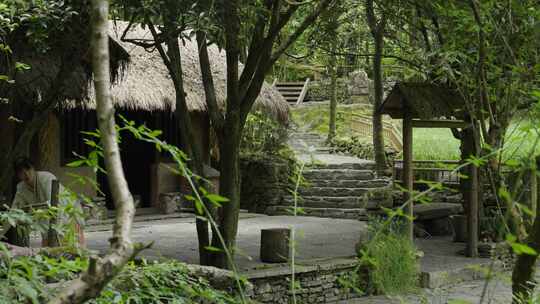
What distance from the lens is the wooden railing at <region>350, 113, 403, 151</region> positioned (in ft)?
63.1

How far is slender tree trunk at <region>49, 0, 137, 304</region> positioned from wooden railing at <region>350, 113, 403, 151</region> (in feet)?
58.6

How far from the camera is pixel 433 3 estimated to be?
7.14 m

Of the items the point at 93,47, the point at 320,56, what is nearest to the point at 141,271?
the point at 93,47

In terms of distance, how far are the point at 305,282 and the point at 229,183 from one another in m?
1.42

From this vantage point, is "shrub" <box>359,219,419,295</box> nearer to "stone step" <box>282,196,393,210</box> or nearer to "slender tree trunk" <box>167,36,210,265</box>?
"slender tree trunk" <box>167,36,210,265</box>

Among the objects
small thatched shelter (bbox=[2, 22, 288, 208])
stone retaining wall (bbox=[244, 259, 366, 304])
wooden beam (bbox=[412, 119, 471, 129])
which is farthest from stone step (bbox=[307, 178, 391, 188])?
stone retaining wall (bbox=[244, 259, 366, 304])

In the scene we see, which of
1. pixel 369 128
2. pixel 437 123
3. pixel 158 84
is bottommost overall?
pixel 437 123

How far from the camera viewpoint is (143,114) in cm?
1377

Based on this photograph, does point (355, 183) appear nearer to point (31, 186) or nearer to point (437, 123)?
point (437, 123)

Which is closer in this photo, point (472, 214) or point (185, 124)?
point (185, 124)

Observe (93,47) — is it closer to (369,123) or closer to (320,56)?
(320,56)

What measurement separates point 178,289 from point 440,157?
14489 mm

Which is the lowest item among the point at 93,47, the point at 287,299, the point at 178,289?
the point at 287,299

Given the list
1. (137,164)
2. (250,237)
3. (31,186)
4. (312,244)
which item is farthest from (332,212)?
(31,186)
